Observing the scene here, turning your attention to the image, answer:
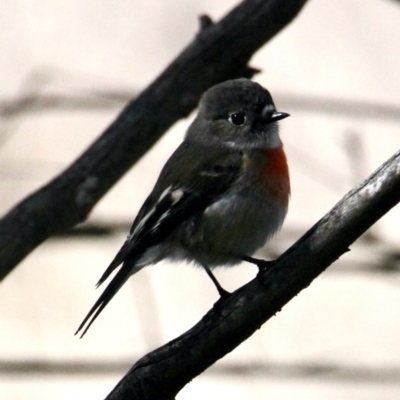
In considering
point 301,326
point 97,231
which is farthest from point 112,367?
point 301,326

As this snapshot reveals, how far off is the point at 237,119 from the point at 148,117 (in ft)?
1.73

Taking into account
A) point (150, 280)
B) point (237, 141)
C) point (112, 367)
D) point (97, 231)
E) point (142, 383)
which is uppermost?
point (150, 280)

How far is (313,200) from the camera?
A: 26.0 feet

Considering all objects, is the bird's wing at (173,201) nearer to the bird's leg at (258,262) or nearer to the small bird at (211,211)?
the small bird at (211,211)

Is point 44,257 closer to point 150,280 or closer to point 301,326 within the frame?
point 150,280

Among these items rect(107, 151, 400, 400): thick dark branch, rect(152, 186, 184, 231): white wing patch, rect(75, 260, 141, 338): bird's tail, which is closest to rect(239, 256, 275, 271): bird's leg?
rect(107, 151, 400, 400): thick dark branch

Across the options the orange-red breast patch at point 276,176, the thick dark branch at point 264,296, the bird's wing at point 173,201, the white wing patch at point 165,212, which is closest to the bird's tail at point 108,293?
the bird's wing at point 173,201

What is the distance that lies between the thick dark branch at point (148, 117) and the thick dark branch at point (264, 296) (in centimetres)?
127

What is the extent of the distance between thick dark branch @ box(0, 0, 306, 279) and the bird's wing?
0.31 metres

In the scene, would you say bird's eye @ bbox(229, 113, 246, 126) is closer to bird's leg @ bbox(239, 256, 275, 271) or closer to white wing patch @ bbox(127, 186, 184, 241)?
white wing patch @ bbox(127, 186, 184, 241)

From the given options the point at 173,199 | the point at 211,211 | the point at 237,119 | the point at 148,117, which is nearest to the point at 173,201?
the point at 173,199

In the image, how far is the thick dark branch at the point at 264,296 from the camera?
130 inches

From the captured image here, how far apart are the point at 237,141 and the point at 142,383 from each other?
180cm

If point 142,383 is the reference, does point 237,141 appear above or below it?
above
